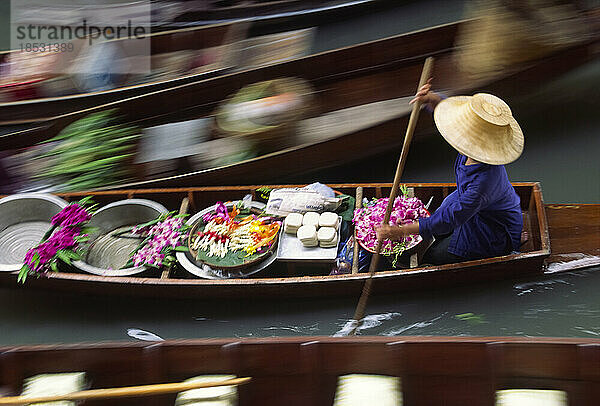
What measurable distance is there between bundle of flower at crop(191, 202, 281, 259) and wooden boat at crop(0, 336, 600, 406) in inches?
36.1

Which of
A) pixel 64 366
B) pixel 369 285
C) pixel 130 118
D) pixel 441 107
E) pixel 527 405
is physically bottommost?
pixel 527 405

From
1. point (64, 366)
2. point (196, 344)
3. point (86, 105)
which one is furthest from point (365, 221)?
point (86, 105)

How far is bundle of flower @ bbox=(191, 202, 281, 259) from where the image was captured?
311 cm

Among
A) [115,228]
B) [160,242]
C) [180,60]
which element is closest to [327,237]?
[160,242]

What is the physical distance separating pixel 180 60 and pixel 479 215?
8.33ft

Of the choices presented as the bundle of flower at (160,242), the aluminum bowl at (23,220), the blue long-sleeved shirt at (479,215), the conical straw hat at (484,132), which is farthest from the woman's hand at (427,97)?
the aluminum bowl at (23,220)

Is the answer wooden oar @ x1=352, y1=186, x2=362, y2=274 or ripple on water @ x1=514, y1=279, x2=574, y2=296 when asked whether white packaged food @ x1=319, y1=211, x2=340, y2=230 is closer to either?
wooden oar @ x1=352, y1=186, x2=362, y2=274

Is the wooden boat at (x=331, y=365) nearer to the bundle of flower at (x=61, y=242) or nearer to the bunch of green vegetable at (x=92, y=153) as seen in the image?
the bundle of flower at (x=61, y=242)

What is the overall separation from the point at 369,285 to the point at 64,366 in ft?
4.68

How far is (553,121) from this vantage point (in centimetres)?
418

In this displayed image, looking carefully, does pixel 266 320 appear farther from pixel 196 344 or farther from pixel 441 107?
pixel 441 107

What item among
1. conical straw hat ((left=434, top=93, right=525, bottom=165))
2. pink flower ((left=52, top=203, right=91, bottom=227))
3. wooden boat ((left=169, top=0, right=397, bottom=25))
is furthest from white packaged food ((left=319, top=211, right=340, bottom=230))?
wooden boat ((left=169, top=0, right=397, bottom=25))

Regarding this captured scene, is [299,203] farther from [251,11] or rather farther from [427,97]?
[251,11]

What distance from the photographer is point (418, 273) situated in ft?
9.62
